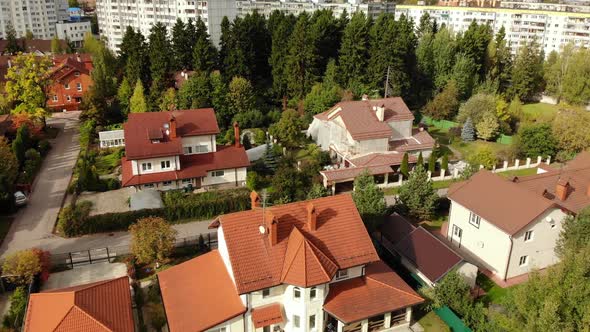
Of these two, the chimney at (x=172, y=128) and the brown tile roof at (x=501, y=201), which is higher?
the chimney at (x=172, y=128)

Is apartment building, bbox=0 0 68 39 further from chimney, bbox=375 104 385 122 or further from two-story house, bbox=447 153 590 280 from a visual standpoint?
two-story house, bbox=447 153 590 280

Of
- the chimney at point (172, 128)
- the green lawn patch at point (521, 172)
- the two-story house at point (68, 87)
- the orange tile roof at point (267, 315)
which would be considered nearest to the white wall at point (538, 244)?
the orange tile roof at point (267, 315)

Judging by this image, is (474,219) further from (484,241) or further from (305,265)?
(305,265)

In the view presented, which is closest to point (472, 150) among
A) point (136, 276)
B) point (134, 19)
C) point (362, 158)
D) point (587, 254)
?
point (362, 158)

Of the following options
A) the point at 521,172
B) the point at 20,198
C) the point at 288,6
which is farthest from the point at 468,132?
the point at 288,6

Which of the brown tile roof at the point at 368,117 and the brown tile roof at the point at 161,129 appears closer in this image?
the brown tile roof at the point at 161,129

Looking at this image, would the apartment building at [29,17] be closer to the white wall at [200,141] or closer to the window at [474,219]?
the white wall at [200,141]
